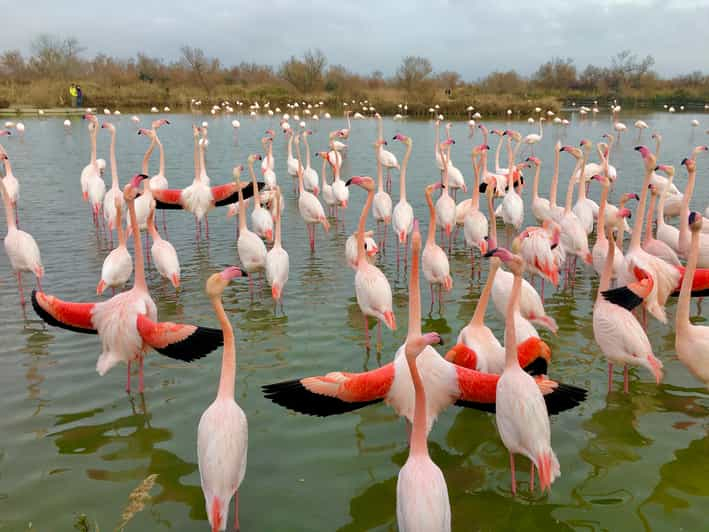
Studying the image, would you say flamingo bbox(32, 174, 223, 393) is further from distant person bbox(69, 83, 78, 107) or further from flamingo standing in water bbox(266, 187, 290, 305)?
distant person bbox(69, 83, 78, 107)

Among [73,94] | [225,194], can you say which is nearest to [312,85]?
[73,94]

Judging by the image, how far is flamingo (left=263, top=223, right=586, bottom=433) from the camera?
3.49 m

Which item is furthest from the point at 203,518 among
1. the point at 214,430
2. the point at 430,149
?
the point at 430,149

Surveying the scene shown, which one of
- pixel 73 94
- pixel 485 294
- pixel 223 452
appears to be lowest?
pixel 223 452

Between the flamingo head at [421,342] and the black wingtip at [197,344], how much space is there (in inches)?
67.4

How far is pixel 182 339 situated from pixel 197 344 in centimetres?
13

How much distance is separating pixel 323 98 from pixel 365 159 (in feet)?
93.2

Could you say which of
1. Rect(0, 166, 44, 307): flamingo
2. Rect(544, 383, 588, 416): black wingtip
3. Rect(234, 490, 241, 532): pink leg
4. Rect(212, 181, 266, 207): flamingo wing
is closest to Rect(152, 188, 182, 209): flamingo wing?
Rect(212, 181, 266, 207): flamingo wing

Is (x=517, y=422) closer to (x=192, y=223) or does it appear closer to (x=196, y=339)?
(x=196, y=339)

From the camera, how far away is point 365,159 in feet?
62.0

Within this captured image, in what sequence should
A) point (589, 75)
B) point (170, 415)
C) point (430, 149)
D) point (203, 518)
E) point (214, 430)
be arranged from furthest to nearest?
point (589, 75) < point (430, 149) < point (170, 415) < point (203, 518) < point (214, 430)

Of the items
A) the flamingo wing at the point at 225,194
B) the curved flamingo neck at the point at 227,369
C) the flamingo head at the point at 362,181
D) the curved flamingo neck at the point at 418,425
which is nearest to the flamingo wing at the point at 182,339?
the curved flamingo neck at the point at 227,369

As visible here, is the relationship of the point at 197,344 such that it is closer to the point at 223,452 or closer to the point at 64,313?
the point at 223,452

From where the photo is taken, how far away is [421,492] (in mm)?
2750
